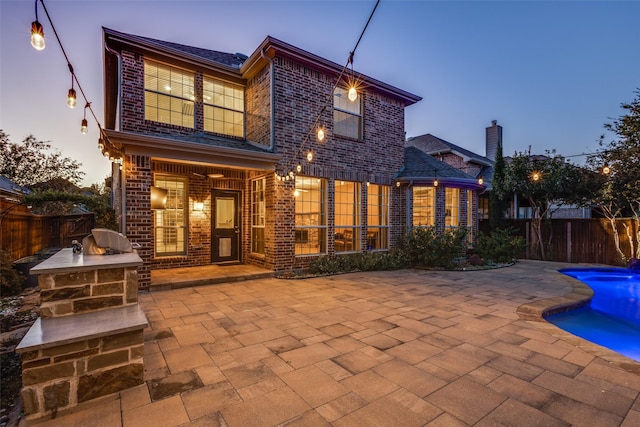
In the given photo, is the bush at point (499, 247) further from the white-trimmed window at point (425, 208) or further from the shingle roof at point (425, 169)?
the shingle roof at point (425, 169)

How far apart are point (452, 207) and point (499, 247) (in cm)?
208

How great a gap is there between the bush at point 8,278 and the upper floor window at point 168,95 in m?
4.13

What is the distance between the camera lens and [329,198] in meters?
8.55

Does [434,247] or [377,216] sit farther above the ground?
[377,216]

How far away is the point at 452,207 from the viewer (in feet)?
34.7

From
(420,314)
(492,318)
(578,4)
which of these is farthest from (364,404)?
(578,4)

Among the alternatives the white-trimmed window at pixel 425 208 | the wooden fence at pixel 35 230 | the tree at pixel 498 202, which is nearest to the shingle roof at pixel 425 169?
the white-trimmed window at pixel 425 208

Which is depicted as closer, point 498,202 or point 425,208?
point 425,208

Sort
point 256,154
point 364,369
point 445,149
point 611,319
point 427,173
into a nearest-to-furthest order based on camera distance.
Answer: point 364,369 < point 611,319 < point 256,154 < point 427,173 < point 445,149

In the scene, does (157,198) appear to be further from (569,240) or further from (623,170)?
(569,240)

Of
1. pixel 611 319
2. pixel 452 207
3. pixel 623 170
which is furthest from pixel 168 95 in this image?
pixel 623 170

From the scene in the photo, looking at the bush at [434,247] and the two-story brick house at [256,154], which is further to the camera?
the bush at [434,247]

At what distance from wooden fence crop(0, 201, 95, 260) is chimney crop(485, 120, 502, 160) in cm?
2135

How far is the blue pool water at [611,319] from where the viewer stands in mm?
4594
